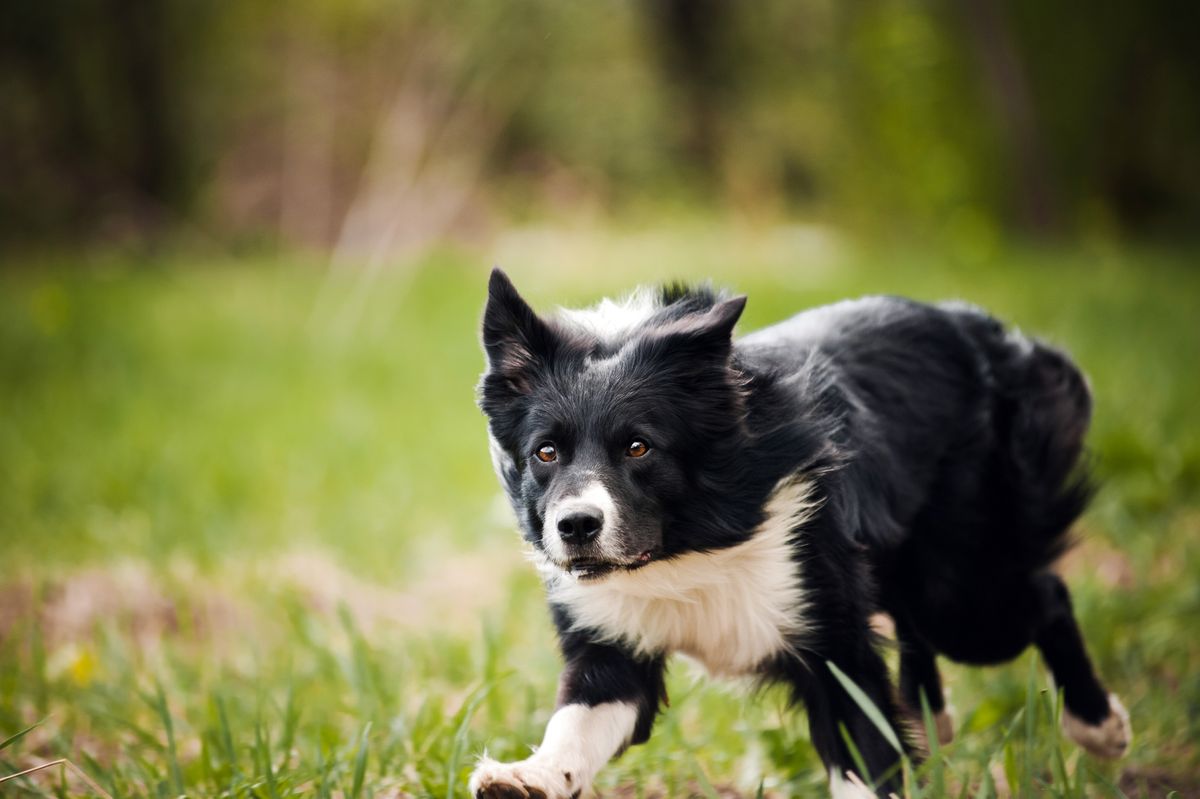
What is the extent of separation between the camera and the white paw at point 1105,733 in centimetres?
358

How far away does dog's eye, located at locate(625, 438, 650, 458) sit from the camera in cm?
289

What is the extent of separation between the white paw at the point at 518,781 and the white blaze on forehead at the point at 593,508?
48cm

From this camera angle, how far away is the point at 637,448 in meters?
2.89

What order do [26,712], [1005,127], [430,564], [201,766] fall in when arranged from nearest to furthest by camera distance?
1. [201,766]
2. [26,712]
3. [430,564]
4. [1005,127]

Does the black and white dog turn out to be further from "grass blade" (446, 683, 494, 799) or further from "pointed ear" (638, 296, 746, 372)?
"grass blade" (446, 683, 494, 799)

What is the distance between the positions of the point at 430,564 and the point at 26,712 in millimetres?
2349

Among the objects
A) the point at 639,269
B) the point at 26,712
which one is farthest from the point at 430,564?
the point at 639,269

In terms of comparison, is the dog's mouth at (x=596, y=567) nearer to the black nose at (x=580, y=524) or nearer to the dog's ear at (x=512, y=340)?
the black nose at (x=580, y=524)

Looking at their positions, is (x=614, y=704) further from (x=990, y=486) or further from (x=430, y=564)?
(x=430, y=564)

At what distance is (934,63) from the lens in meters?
12.7

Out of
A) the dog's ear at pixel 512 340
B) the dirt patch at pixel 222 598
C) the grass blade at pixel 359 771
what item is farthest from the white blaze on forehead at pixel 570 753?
the dirt patch at pixel 222 598

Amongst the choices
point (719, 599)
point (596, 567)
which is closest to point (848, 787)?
point (719, 599)

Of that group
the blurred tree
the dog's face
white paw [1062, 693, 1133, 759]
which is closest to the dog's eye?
the dog's face

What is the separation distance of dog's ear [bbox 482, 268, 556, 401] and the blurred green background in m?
0.93
